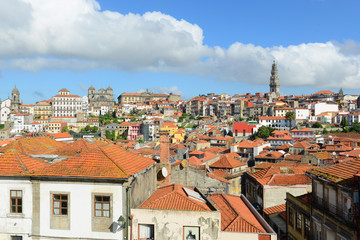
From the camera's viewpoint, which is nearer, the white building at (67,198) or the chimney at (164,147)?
the white building at (67,198)

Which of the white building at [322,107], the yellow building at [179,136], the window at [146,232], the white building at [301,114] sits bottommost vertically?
the yellow building at [179,136]

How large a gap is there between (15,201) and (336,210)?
46.6ft

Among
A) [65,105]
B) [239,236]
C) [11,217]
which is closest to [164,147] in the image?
[239,236]

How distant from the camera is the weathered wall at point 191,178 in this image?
29.1 meters

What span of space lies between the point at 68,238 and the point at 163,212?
13.7ft

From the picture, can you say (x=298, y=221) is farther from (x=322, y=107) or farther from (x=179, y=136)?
(x=322, y=107)

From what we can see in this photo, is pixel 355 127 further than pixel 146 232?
Yes

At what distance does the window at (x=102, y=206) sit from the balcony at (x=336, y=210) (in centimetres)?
1000

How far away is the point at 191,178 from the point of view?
29172 millimetres

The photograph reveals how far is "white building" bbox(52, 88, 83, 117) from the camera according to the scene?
173250 millimetres

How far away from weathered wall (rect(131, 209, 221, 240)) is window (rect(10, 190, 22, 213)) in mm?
4964

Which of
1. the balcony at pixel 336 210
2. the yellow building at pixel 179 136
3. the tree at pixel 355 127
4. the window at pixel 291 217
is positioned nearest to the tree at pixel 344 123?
the tree at pixel 355 127

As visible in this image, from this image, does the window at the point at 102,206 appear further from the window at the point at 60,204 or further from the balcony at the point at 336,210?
the balcony at the point at 336,210

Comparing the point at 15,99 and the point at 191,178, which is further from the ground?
the point at 15,99
